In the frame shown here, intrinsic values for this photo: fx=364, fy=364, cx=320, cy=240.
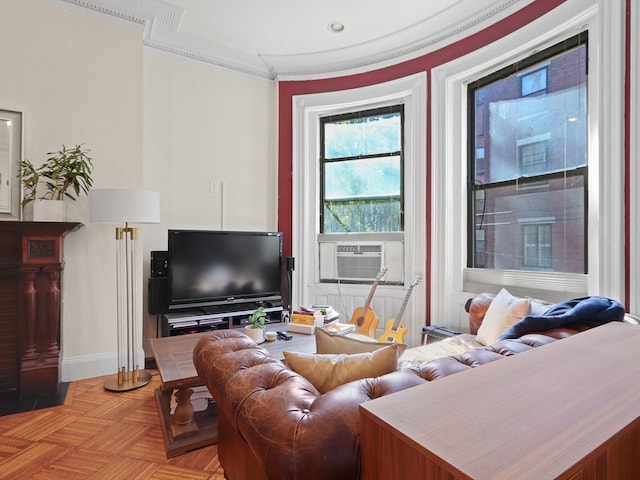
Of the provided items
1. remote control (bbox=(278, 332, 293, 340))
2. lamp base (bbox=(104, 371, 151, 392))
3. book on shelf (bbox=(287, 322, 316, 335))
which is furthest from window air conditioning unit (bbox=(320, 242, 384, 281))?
lamp base (bbox=(104, 371, 151, 392))

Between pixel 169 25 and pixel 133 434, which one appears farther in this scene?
pixel 169 25

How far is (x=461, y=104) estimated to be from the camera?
3.38m

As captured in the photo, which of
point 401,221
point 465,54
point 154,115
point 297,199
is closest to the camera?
point 465,54

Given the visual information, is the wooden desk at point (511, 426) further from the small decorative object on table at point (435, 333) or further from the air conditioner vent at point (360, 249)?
the air conditioner vent at point (360, 249)

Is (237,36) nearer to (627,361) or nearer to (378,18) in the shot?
(378,18)

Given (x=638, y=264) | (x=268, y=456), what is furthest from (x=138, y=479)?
Result: (x=638, y=264)

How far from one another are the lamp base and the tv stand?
384mm

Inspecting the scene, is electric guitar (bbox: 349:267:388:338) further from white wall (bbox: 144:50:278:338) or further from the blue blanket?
the blue blanket

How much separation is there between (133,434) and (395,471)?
6.82ft

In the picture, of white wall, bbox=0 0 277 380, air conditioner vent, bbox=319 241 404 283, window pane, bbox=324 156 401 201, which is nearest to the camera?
white wall, bbox=0 0 277 380

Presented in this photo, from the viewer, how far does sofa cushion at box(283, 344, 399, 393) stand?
1078 millimetres

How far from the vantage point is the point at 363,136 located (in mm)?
4145

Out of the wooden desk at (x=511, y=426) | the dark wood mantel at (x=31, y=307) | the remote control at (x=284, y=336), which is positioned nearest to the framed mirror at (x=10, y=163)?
the dark wood mantel at (x=31, y=307)

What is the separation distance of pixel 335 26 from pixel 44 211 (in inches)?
115
